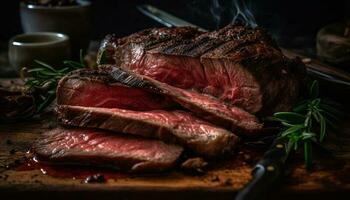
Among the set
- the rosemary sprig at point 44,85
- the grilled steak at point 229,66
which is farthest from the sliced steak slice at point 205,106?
the rosemary sprig at point 44,85

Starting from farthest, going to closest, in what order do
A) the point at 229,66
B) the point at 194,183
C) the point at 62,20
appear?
the point at 62,20
the point at 229,66
the point at 194,183

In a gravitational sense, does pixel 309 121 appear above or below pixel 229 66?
below

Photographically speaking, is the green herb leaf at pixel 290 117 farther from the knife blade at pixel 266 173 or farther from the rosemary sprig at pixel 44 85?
the rosemary sprig at pixel 44 85

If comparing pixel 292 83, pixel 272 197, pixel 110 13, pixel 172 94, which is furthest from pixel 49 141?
pixel 110 13

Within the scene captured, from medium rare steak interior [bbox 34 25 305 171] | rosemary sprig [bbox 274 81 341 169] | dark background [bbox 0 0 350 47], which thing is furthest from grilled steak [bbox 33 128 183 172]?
dark background [bbox 0 0 350 47]

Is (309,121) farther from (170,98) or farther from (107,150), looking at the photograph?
(107,150)

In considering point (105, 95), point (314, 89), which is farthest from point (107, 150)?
point (314, 89)
